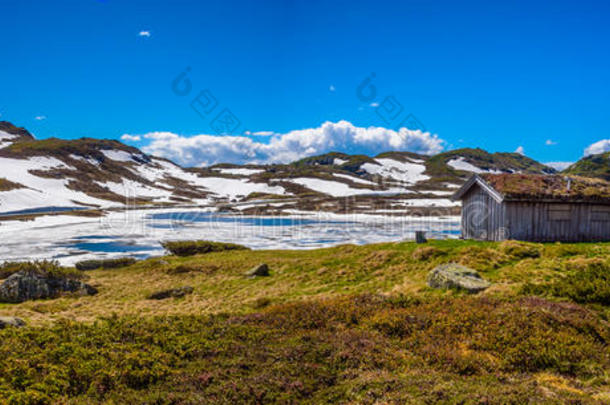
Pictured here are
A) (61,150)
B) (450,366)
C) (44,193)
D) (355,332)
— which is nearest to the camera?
(450,366)

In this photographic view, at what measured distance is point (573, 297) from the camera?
11109mm

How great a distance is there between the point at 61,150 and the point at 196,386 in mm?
211773

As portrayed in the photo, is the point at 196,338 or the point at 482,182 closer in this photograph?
the point at 196,338

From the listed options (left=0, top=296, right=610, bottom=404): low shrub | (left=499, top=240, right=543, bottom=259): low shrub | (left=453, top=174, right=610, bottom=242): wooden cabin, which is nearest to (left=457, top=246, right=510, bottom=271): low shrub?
(left=499, top=240, right=543, bottom=259): low shrub

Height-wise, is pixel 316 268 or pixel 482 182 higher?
pixel 482 182

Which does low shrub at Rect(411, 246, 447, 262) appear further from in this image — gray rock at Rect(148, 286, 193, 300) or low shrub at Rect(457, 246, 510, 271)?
gray rock at Rect(148, 286, 193, 300)

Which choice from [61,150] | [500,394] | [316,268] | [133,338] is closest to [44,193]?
[61,150]

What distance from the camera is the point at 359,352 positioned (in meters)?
7.91

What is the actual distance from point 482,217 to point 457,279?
14582 millimetres

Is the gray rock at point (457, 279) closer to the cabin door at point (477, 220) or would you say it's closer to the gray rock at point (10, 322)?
the cabin door at point (477, 220)

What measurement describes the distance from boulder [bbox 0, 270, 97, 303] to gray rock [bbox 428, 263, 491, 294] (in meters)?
18.6

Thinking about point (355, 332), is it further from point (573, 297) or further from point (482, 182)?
point (482, 182)

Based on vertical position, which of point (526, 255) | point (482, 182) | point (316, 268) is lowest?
point (316, 268)

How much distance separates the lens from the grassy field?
6.17 metres
